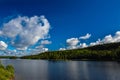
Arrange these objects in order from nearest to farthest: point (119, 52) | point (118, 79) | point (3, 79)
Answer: point (3, 79)
point (118, 79)
point (119, 52)

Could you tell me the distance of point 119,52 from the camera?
18575cm

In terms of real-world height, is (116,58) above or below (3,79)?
above

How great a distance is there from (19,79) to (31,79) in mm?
3533

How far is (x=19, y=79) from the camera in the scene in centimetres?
6228

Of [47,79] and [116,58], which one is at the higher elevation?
[116,58]

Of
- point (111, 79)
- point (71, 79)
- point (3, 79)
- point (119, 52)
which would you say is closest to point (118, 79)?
point (111, 79)

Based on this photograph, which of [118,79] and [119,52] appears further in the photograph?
[119,52]

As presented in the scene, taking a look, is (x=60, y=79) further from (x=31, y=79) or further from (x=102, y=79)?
(x=102, y=79)

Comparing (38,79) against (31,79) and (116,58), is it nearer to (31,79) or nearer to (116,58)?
(31,79)

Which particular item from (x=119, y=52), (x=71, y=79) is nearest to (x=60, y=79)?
(x=71, y=79)

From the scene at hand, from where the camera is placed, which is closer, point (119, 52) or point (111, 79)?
point (111, 79)

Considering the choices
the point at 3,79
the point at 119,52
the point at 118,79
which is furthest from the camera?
the point at 119,52

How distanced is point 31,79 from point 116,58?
14040cm

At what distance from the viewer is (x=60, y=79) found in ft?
206
